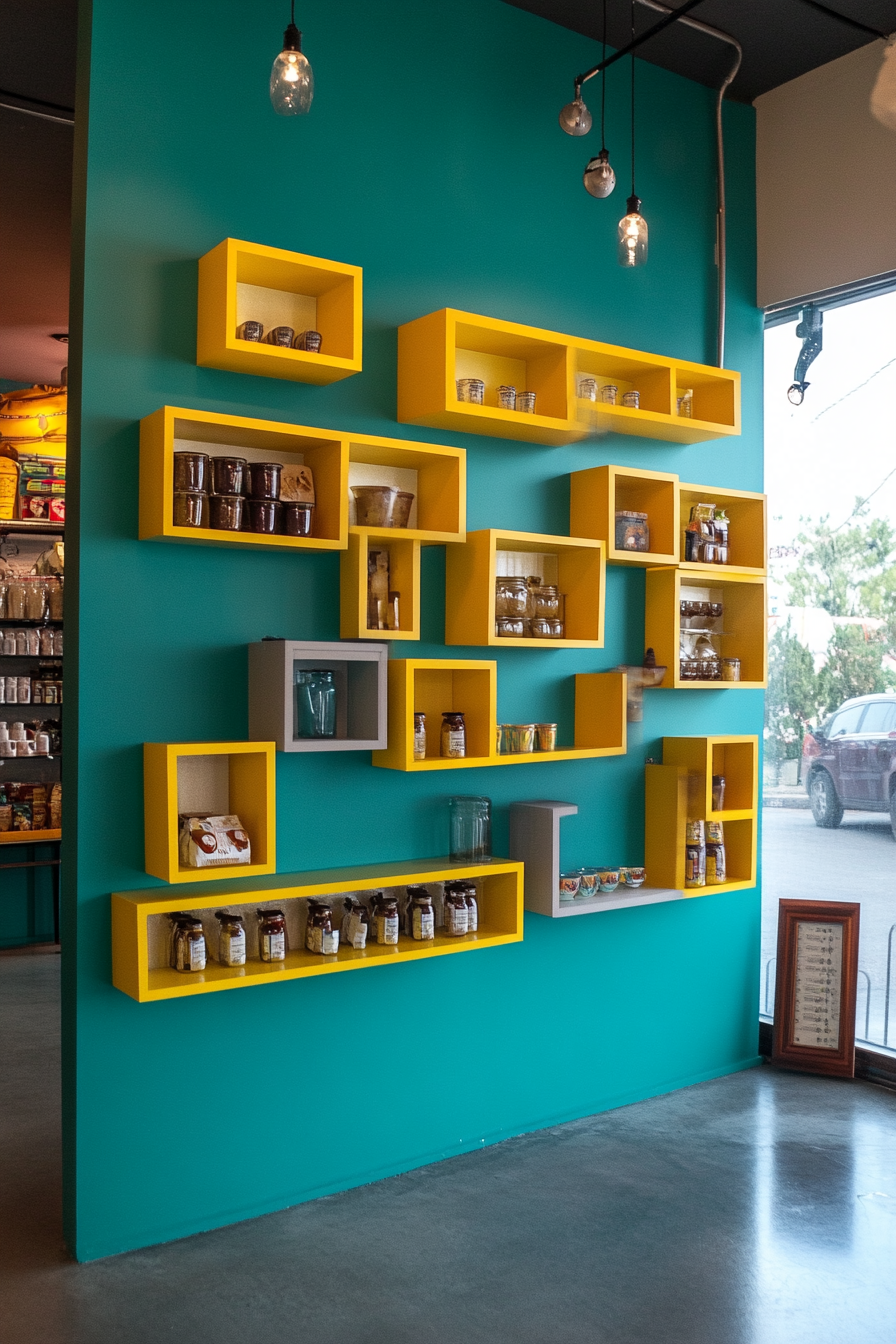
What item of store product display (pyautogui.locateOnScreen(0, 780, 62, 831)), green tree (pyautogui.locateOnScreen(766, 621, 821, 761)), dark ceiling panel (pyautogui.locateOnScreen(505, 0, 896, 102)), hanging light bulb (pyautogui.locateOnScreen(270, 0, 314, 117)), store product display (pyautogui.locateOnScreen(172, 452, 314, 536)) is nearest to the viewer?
hanging light bulb (pyautogui.locateOnScreen(270, 0, 314, 117))

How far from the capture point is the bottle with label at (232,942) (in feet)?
9.70

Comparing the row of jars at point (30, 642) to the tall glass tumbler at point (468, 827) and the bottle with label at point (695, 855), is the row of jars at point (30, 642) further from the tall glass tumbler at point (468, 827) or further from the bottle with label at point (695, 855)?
the bottle with label at point (695, 855)

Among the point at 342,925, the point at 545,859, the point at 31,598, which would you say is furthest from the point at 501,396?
the point at 31,598

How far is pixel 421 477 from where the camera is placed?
3488mm

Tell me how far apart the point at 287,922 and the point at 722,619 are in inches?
81.1

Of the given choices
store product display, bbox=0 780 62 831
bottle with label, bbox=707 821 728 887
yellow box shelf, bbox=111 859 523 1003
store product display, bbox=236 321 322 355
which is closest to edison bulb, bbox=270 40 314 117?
store product display, bbox=236 321 322 355

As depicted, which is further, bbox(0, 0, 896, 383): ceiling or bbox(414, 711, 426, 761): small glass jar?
bbox(0, 0, 896, 383): ceiling

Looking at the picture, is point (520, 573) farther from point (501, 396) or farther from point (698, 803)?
point (698, 803)

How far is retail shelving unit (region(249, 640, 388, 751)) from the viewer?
2947mm

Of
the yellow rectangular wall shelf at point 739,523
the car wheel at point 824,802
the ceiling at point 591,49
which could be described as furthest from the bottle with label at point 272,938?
the ceiling at point 591,49

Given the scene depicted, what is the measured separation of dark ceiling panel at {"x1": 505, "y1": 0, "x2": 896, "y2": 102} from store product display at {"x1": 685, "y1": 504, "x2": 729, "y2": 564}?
61.7 inches

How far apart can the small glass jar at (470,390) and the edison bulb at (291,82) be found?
1142 mm

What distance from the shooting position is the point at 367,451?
10.6 ft

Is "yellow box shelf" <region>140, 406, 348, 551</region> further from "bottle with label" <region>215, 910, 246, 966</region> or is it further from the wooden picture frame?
the wooden picture frame
